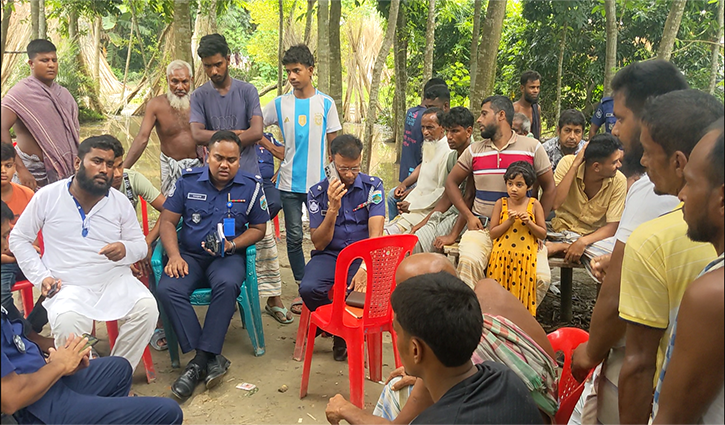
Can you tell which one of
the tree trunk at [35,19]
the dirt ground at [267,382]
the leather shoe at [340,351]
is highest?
the tree trunk at [35,19]

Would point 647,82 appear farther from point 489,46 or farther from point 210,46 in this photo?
point 489,46

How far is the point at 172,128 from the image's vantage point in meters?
4.74

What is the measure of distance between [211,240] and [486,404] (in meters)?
2.63

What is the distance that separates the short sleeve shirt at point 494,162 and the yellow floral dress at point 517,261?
0.29 meters

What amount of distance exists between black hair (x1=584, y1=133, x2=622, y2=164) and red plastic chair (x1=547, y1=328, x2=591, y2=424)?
1.87 meters

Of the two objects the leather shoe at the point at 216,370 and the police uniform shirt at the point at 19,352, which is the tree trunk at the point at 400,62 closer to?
the leather shoe at the point at 216,370

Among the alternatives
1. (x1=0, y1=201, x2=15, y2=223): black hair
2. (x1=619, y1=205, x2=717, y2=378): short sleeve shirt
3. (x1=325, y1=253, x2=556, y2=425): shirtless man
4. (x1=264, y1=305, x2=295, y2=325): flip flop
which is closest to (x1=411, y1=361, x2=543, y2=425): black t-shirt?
(x1=325, y1=253, x2=556, y2=425): shirtless man

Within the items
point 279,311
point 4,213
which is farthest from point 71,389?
point 279,311

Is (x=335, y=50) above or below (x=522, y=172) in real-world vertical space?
above

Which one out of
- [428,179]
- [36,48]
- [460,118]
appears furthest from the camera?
[428,179]

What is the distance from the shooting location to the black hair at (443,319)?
1.71 meters

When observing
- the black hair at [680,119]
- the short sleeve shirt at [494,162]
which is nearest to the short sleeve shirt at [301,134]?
the short sleeve shirt at [494,162]

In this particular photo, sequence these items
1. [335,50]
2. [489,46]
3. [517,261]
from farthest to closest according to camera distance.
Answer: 1. [335,50]
2. [489,46]
3. [517,261]

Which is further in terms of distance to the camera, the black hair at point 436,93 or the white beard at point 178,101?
the black hair at point 436,93
